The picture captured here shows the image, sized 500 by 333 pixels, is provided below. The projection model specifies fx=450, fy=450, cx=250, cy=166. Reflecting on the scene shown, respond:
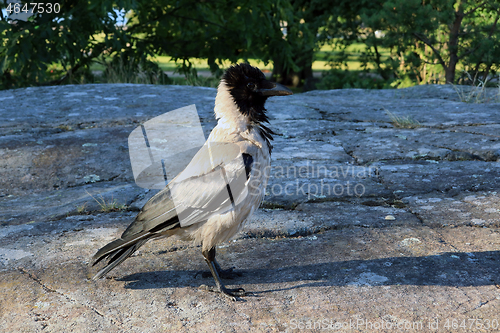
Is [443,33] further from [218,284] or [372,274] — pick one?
[218,284]

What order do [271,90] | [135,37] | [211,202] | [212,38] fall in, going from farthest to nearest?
[212,38]
[135,37]
[271,90]
[211,202]

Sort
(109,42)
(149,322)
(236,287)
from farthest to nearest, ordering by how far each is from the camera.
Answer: (109,42) → (236,287) → (149,322)

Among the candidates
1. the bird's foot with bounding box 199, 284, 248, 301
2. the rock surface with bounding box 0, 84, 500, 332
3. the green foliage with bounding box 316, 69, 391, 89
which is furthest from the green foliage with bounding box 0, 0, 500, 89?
the bird's foot with bounding box 199, 284, 248, 301

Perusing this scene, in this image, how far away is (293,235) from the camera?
2707mm

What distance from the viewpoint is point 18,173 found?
12.2ft

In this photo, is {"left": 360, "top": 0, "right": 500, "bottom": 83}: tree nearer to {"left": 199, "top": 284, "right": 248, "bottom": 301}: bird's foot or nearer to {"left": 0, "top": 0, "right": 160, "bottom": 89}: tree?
{"left": 0, "top": 0, "right": 160, "bottom": 89}: tree

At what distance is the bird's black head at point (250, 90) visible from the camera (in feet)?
8.03

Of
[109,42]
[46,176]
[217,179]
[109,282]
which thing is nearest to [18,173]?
[46,176]

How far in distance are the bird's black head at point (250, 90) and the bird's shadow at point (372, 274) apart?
2.72ft

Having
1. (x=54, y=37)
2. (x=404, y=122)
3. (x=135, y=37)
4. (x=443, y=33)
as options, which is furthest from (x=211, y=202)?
(x=443, y=33)

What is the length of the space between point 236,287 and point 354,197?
132cm

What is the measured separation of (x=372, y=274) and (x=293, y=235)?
60 cm

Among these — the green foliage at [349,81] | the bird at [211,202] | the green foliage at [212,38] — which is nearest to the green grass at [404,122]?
the bird at [211,202]

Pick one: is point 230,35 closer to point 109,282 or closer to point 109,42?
point 109,42
